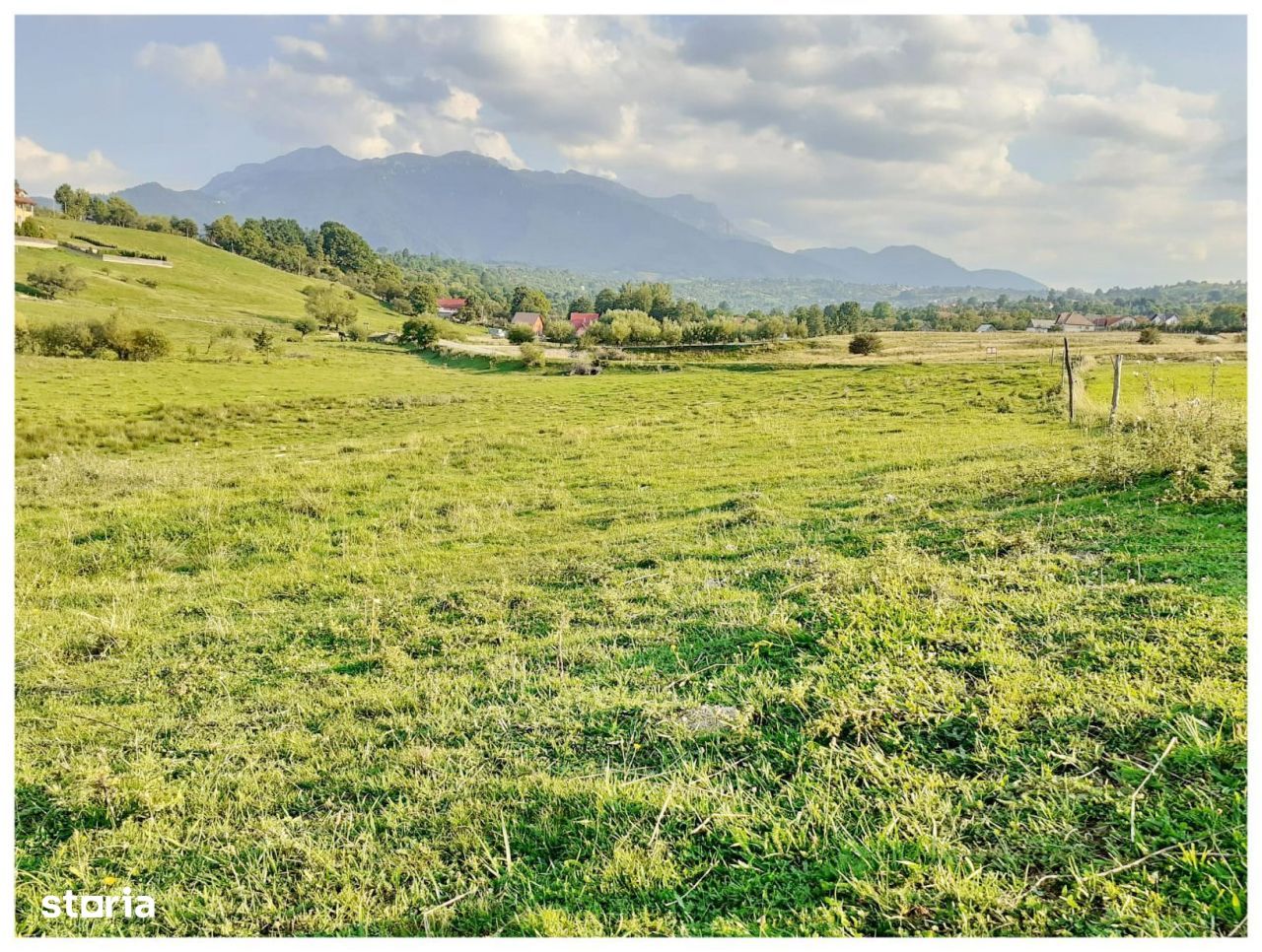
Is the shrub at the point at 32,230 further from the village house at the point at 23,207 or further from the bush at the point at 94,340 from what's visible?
the bush at the point at 94,340

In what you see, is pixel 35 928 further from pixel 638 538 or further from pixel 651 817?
pixel 638 538

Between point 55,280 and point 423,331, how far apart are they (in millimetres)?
46951

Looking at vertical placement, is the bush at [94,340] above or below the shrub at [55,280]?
below

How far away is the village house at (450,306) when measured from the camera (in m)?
156

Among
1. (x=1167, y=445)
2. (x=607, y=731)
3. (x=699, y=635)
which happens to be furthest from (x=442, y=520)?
(x=1167, y=445)

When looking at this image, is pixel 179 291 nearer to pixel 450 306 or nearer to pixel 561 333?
pixel 450 306

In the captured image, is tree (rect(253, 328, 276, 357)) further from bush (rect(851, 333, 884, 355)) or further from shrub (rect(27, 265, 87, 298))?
bush (rect(851, 333, 884, 355))

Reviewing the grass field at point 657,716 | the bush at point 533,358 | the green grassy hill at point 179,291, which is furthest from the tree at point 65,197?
the grass field at point 657,716

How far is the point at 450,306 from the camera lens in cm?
16238

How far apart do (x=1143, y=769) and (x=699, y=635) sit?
9.89ft

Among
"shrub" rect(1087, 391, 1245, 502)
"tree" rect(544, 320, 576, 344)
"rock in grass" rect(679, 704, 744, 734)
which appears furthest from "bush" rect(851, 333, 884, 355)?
"rock in grass" rect(679, 704, 744, 734)

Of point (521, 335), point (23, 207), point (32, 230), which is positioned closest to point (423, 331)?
point (521, 335)

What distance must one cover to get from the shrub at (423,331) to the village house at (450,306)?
63967 millimetres

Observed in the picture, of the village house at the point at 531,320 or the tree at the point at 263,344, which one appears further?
the village house at the point at 531,320
